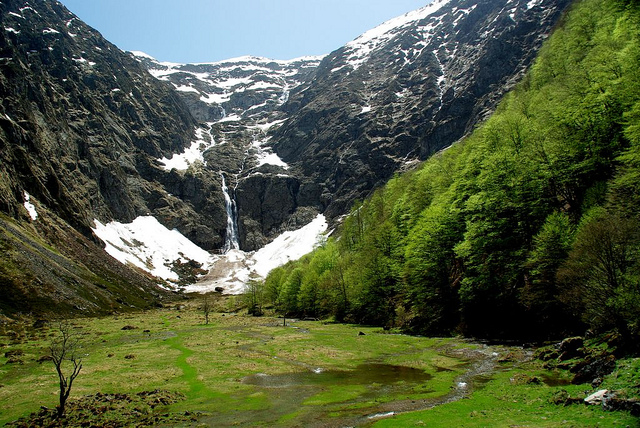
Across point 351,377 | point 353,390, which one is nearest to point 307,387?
point 353,390

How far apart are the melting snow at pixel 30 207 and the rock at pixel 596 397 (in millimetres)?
155326

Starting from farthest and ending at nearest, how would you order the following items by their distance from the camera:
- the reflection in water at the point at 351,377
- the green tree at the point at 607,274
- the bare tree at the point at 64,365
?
1. the reflection in water at the point at 351,377
2. the green tree at the point at 607,274
3. the bare tree at the point at 64,365

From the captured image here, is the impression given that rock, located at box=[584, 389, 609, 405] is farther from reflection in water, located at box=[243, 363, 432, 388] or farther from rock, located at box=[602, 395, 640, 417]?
reflection in water, located at box=[243, 363, 432, 388]

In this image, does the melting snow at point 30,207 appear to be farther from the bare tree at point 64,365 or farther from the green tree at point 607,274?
the green tree at point 607,274

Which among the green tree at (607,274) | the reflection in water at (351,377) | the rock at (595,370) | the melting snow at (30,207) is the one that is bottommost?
the reflection in water at (351,377)

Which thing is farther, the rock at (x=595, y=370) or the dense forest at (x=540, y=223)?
the dense forest at (x=540, y=223)

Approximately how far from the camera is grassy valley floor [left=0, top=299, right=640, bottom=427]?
18.6 meters

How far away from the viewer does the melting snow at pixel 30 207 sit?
416 ft

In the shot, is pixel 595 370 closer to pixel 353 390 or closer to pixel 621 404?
pixel 621 404

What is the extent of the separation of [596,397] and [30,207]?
164m

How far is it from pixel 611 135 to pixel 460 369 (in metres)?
28.4

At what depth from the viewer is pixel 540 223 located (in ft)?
135

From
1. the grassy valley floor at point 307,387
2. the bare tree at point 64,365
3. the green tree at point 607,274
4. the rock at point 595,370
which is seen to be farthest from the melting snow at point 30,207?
the rock at point 595,370

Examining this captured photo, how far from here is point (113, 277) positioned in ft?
465
